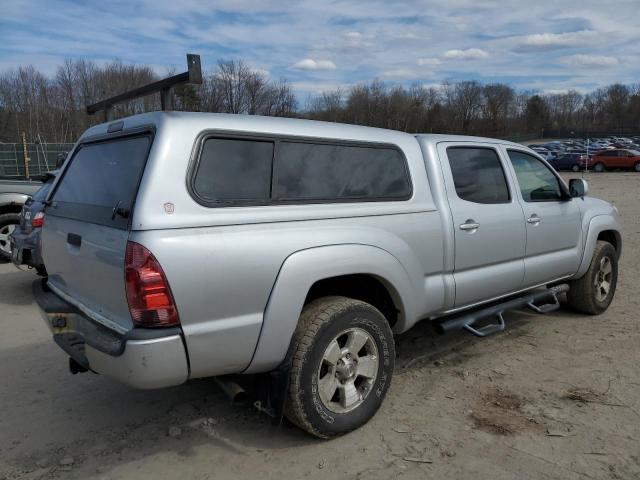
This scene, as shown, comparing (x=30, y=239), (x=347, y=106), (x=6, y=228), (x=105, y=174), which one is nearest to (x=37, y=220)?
(x=30, y=239)

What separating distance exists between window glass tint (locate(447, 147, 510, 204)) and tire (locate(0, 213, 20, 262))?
24.1ft

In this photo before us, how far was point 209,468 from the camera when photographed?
122 inches

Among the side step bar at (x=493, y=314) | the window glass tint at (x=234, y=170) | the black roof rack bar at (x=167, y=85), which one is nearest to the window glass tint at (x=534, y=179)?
the side step bar at (x=493, y=314)

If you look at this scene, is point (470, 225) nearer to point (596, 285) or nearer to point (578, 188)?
point (578, 188)

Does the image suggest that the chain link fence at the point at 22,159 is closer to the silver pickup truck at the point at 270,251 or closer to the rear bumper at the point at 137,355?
the silver pickup truck at the point at 270,251

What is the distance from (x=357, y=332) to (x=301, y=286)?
575 mm

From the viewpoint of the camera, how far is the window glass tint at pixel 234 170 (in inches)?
111

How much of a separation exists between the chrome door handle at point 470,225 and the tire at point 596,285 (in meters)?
2.16

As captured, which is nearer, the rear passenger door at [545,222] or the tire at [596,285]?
the rear passenger door at [545,222]

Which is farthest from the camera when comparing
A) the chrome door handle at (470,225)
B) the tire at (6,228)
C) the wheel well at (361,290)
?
the tire at (6,228)

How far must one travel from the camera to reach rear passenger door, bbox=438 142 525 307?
4.05 meters

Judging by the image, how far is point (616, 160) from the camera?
37.8 metres

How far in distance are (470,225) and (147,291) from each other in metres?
2.47

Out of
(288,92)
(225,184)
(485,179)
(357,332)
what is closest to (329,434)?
(357,332)
